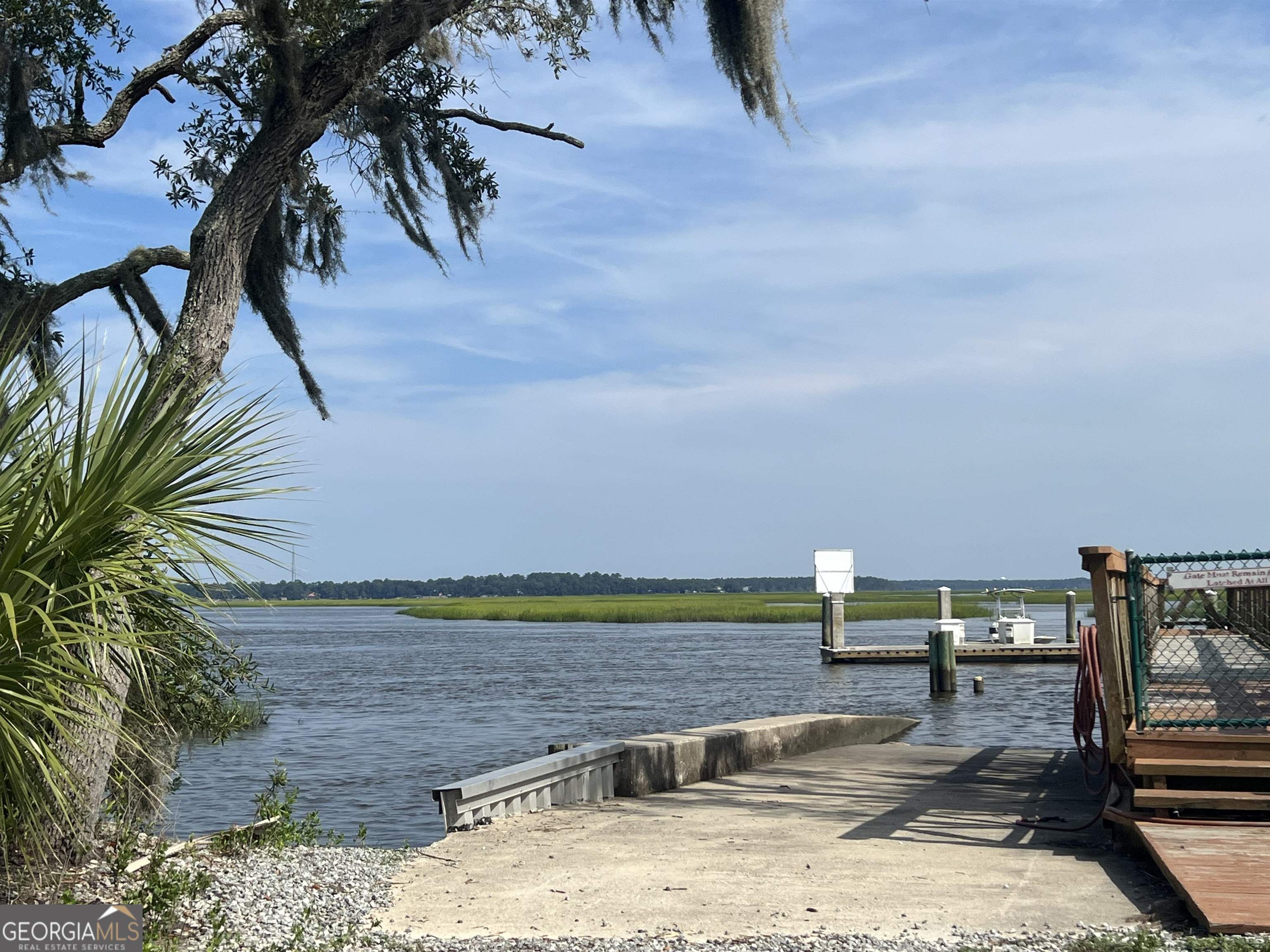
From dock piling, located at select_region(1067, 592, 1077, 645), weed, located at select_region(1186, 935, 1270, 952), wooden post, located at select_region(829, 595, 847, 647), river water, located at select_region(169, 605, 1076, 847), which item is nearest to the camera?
weed, located at select_region(1186, 935, 1270, 952)

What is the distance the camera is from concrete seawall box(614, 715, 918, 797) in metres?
9.09

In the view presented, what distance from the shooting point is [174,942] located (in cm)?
461

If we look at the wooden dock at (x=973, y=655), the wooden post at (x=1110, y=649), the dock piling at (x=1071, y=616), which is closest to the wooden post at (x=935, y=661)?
the wooden dock at (x=973, y=655)

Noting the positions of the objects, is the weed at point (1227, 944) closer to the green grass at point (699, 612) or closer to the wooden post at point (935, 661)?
the wooden post at point (935, 661)

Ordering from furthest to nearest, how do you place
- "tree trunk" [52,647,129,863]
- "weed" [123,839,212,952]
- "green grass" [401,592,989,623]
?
1. "green grass" [401,592,989,623]
2. "tree trunk" [52,647,129,863]
3. "weed" [123,839,212,952]

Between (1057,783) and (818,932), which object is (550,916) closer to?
Answer: (818,932)

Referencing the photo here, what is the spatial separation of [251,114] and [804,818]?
6.99 m

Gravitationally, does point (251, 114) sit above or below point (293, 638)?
above

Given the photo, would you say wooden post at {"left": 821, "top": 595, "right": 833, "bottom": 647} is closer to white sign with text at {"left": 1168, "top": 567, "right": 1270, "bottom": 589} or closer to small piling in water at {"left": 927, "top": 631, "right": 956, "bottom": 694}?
small piling in water at {"left": 927, "top": 631, "right": 956, "bottom": 694}

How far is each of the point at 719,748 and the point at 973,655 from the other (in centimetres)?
2661

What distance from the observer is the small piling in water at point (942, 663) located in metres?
28.5

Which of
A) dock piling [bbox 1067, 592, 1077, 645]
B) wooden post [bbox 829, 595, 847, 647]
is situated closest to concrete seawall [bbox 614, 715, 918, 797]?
wooden post [bbox 829, 595, 847, 647]

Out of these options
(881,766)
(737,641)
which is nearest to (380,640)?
(737,641)

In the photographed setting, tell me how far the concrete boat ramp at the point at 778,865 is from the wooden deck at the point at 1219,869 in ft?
0.57
